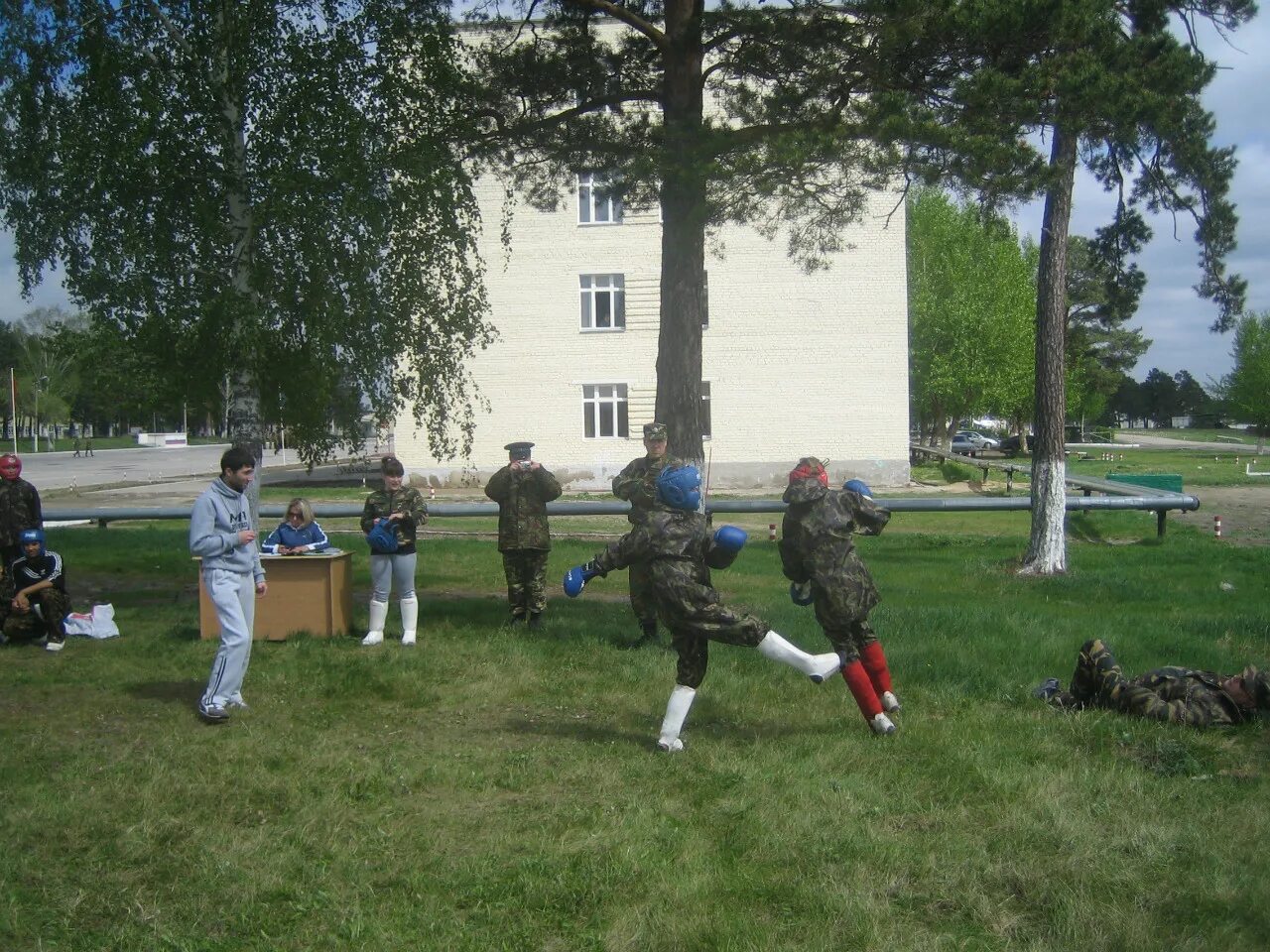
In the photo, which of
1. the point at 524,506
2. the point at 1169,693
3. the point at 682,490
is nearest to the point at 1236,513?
the point at 524,506

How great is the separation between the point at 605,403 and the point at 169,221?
2676cm

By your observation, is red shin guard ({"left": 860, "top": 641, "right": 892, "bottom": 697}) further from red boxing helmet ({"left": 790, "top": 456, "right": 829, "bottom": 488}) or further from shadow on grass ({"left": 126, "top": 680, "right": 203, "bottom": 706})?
shadow on grass ({"left": 126, "top": 680, "right": 203, "bottom": 706})

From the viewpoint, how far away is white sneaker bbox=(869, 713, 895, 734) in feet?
23.1

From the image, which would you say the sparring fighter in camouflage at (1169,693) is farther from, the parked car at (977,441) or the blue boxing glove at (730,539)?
the parked car at (977,441)

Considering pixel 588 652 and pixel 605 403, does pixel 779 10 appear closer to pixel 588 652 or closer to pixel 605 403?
pixel 588 652

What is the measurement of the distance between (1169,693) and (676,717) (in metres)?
3.18

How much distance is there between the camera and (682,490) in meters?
6.80

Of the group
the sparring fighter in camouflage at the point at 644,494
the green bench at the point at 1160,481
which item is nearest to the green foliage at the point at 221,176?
the sparring fighter in camouflage at the point at 644,494

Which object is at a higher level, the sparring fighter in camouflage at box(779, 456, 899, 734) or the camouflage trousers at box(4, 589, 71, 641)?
the sparring fighter in camouflage at box(779, 456, 899, 734)

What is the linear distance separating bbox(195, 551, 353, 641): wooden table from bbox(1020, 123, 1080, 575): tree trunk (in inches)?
365

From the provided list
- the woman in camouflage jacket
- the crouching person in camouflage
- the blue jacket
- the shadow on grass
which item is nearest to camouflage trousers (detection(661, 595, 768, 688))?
the shadow on grass

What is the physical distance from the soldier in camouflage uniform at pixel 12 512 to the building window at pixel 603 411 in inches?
1023

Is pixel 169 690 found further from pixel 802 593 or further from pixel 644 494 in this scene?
pixel 802 593

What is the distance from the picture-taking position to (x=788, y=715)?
776 cm
